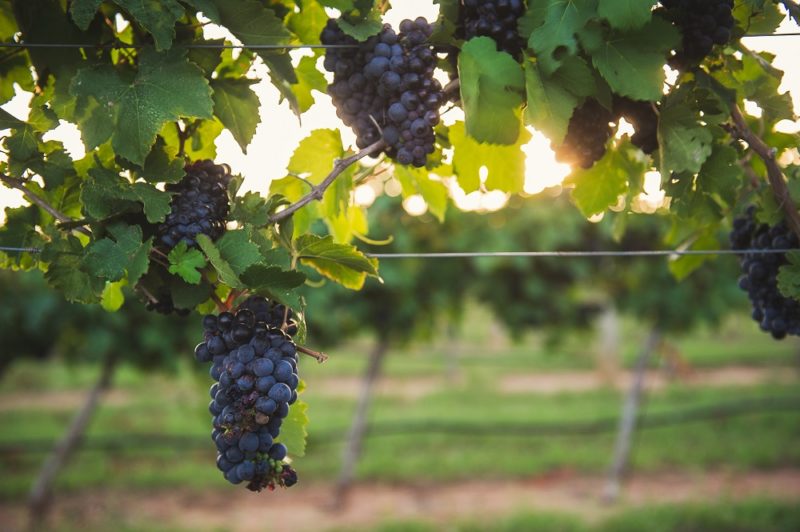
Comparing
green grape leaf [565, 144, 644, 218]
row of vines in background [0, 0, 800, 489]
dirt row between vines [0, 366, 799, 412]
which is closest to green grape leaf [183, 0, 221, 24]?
row of vines in background [0, 0, 800, 489]

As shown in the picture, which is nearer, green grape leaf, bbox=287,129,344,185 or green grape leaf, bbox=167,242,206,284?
green grape leaf, bbox=167,242,206,284

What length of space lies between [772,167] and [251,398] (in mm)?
1180

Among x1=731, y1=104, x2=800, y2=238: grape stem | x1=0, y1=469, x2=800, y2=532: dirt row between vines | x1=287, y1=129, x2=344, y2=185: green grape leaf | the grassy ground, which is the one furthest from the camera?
the grassy ground

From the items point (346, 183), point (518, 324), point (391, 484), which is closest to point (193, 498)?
point (391, 484)

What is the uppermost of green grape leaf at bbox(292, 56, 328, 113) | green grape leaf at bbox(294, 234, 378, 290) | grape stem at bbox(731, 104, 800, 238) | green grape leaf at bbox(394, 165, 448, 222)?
green grape leaf at bbox(292, 56, 328, 113)

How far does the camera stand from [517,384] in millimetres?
17203

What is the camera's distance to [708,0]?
1350 millimetres

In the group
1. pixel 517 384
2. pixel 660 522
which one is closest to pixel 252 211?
pixel 660 522

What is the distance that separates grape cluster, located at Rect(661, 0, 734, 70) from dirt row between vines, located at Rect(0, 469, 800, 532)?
6257 millimetres

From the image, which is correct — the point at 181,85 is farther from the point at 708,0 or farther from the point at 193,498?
the point at 193,498

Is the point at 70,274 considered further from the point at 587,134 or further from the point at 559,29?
the point at 587,134

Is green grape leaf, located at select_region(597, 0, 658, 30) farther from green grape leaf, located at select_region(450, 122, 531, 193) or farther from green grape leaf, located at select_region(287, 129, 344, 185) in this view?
green grape leaf, located at select_region(287, 129, 344, 185)

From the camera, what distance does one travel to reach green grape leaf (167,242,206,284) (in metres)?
1.26

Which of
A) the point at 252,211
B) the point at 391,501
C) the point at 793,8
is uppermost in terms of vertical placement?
the point at 793,8
